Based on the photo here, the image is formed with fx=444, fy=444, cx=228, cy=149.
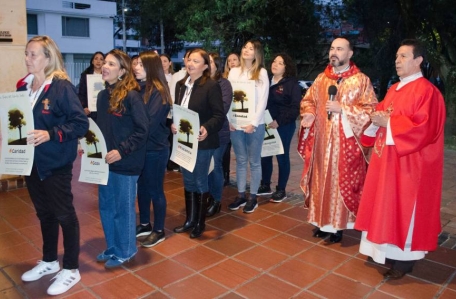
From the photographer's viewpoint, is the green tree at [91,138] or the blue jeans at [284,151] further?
the blue jeans at [284,151]

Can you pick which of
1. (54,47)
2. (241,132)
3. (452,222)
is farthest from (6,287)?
(452,222)

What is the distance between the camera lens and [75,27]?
30.4 m

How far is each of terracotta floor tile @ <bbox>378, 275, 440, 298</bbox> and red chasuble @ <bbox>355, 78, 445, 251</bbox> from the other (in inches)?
10.5

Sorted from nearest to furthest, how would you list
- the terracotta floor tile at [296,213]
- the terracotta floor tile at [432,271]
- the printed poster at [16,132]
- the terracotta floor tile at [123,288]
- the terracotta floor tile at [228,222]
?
1. the printed poster at [16,132]
2. the terracotta floor tile at [123,288]
3. the terracotta floor tile at [432,271]
4. the terracotta floor tile at [228,222]
5. the terracotta floor tile at [296,213]

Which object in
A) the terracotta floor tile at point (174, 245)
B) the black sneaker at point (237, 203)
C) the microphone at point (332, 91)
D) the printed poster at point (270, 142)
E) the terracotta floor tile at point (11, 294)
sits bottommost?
the terracotta floor tile at point (11, 294)

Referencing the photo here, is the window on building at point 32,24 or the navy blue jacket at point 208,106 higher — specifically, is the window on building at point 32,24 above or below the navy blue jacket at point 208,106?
above

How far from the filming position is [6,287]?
3250 millimetres

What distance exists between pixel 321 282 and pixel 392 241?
626mm

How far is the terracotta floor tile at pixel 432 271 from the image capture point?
351 centimetres

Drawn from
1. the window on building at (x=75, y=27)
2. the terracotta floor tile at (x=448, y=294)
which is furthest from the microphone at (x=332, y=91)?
the window on building at (x=75, y=27)

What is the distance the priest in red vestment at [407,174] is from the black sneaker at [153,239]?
6.01 ft

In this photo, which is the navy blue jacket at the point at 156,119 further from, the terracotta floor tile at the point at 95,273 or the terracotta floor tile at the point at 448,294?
the terracotta floor tile at the point at 448,294

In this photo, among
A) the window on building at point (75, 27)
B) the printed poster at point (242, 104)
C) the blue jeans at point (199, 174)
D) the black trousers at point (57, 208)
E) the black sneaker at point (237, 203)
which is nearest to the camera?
the black trousers at point (57, 208)

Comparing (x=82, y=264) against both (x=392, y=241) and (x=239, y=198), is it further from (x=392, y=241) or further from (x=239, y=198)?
(x=392, y=241)
